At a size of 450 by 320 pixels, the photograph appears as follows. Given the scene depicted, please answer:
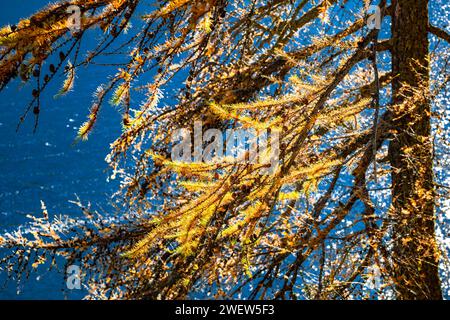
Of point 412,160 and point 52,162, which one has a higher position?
point 52,162

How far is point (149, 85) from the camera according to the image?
11.6 ft

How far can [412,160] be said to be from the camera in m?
5.18

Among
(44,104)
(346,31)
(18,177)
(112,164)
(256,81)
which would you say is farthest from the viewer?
(44,104)

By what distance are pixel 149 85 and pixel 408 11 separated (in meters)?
3.53

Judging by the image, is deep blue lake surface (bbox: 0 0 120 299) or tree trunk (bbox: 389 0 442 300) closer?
tree trunk (bbox: 389 0 442 300)

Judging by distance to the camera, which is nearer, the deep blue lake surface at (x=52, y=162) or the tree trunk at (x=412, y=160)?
the tree trunk at (x=412, y=160)

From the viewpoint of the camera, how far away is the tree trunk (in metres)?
4.51

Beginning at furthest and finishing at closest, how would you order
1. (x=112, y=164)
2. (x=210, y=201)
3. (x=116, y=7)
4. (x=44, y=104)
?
(x=44, y=104)
(x=112, y=164)
(x=210, y=201)
(x=116, y=7)

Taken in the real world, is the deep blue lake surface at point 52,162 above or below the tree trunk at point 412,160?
above

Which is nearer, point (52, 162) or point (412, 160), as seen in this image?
point (412, 160)

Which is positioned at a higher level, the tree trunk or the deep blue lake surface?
the deep blue lake surface

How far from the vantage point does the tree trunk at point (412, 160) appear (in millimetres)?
4512
